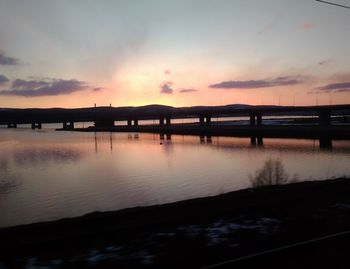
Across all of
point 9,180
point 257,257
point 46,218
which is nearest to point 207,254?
point 257,257

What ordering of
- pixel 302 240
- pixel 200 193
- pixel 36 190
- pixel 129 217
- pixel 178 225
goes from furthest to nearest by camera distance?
pixel 36 190, pixel 200 193, pixel 129 217, pixel 178 225, pixel 302 240

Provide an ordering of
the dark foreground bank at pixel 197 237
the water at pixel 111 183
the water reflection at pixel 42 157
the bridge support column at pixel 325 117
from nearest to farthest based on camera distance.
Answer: the dark foreground bank at pixel 197 237
the water at pixel 111 183
the water reflection at pixel 42 157
the bridge support column at pixel 325 117

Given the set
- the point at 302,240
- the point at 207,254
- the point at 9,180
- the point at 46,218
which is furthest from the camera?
the point at 9,180

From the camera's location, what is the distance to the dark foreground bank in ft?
32.2

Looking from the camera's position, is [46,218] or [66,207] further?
[66,207]

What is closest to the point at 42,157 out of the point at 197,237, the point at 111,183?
the point at 111,183

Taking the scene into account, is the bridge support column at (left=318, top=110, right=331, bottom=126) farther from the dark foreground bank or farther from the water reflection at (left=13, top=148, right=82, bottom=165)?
the dark foreground bank

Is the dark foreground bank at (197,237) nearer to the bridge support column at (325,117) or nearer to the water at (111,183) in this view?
the water at (111,183)

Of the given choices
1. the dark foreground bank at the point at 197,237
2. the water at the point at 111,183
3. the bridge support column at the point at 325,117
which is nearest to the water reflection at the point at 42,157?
the water at the point at 111,183

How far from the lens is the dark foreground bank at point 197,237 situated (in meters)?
9.83

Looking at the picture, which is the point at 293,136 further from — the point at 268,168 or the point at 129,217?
the point at 129,217

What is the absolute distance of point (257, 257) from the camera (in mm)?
9508

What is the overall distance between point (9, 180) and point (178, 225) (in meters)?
24.1

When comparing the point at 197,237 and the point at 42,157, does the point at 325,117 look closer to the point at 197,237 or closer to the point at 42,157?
the point at 42,157
